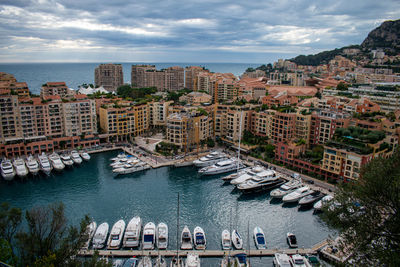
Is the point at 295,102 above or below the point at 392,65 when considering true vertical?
below

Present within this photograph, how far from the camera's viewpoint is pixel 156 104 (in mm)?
57312

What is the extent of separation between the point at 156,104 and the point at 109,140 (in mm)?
11627

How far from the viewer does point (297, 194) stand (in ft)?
105

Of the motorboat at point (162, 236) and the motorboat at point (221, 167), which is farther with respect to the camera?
the motorboat at point (221, 167)

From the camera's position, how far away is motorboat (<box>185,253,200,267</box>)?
21.0 meters

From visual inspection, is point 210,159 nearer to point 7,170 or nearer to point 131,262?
point 131,262

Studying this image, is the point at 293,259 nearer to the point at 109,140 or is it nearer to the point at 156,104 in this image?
the point at 109,140

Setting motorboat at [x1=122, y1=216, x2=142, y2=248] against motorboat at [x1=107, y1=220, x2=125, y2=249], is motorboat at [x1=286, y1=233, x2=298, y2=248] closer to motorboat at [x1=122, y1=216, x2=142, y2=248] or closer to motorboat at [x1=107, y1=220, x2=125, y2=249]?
motorboat at [x1=122, y1=216, x2=142, y2=248]

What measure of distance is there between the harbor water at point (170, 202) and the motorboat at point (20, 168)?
951 mm

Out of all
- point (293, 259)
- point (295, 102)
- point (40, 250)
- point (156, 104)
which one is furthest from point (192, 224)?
point (295, 102)

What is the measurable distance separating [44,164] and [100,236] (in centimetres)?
1981

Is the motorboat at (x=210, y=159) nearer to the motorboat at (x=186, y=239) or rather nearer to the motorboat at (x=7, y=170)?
the motorboat at (x=186, y=239)

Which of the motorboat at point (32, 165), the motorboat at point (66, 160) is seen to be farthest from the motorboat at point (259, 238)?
the motorboat at point (32, 165)

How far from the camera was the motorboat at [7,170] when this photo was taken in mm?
35844
